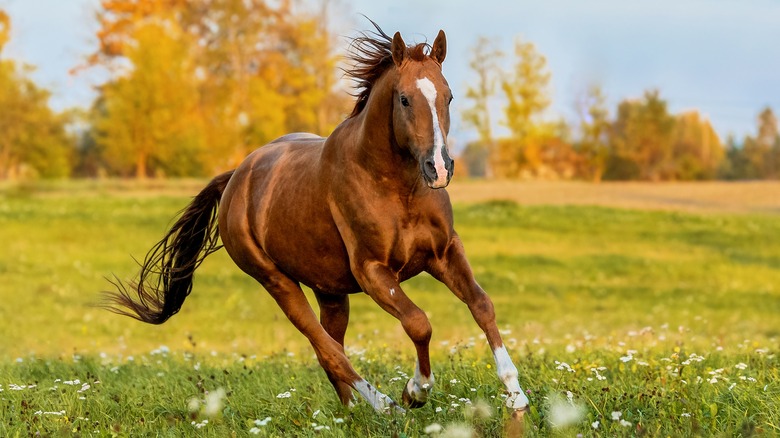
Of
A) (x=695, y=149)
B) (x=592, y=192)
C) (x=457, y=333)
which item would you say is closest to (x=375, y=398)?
(x=457, y=333)

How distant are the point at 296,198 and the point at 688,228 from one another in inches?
1028

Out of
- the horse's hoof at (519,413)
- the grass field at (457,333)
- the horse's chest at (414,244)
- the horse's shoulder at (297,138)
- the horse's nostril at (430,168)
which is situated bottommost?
the grass field at (457,333)

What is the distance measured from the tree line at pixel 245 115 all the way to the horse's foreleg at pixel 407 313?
28.3 metres

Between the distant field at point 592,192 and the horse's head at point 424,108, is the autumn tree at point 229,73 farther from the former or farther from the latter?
the horse's head at point 424,108

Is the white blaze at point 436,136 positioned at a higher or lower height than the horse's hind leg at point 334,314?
higher

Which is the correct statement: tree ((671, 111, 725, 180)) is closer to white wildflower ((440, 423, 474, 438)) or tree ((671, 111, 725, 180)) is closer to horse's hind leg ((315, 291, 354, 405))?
horse's hind leg ((315, 291, 354, 405))

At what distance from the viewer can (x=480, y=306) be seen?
16.5ft

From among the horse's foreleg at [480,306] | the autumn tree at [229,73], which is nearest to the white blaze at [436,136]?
the horse's foreleg at [480,306]

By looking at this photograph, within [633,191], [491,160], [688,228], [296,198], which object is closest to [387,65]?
[296,198]

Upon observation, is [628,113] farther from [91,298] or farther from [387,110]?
[387,110]

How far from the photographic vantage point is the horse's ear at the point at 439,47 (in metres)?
5.01

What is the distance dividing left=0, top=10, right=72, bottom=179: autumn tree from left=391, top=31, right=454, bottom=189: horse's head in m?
46.3

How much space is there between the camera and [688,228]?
29.6 metres

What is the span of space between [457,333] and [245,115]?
2776 cm
